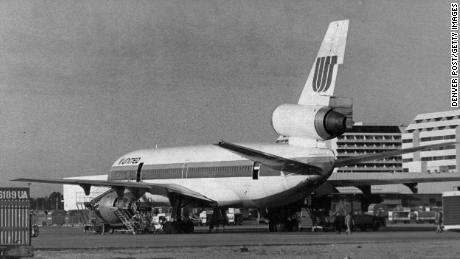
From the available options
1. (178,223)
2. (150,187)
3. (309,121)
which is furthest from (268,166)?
(150,187)

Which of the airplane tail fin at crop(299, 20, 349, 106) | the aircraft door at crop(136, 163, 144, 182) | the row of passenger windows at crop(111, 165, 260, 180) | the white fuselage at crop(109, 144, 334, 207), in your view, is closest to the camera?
the airplane tail fin at crop(299, 20, 349, 106)

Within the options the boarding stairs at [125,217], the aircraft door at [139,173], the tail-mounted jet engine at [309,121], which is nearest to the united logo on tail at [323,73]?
the tail-mounted jet engine at [309,121]

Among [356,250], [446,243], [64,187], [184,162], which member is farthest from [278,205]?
[64,187]

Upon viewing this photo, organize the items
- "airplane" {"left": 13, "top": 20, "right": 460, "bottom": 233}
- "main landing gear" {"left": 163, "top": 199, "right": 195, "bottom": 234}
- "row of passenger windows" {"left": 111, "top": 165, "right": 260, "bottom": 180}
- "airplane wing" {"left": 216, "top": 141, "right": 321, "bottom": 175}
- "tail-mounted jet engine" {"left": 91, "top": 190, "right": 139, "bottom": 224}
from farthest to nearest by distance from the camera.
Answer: "tail-mounted jet engine" {"left": 91, "top": 190, "right": 139, "bottom": 224}, "main landing gear" {"left": 163, "top": 199, "right": 195, "bottom": 234}, "row of passenger windows" {"left": 111, "top": 165, "right": 260, "bottom": 180}, "airplane wing" {"left": 216, "top": 141, "right": 321, "bottom": 175}, "airplane" {"left": 13, "top": 20, "right": 460, "bottom": 233}

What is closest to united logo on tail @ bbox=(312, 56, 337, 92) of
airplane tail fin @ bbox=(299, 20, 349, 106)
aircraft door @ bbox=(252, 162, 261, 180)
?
airplane tail fin @ bbox=(299, 20, 349, 106)

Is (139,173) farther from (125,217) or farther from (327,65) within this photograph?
(327,65)

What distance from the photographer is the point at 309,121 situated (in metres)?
44.3

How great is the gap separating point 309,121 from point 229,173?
8.91 m

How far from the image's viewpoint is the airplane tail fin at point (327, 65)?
45375 mm

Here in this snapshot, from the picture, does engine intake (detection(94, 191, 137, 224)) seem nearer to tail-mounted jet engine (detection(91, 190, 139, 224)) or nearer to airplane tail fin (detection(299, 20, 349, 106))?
tail-mounted jet engine (detection(91, 190, 139, 224))

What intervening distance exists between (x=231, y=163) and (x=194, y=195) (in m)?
3.50

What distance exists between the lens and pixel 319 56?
46.2 meters

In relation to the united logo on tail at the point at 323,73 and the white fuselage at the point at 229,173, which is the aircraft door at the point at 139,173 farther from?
the united logo on tail at the point at 323,73

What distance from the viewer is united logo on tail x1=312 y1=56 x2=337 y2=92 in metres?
45.4
